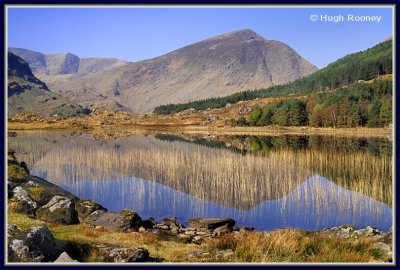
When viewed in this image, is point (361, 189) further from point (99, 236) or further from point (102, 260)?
point (102, 260)

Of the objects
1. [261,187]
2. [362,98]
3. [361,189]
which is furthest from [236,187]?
[362,98]

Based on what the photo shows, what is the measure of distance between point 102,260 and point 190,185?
14.1 m

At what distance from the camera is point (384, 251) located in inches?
429

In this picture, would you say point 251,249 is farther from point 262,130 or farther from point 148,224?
point 262,130

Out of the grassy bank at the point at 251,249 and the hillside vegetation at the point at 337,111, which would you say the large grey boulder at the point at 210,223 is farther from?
the hillside vegetation at the point at 337,111

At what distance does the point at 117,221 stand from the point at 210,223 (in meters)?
3.84

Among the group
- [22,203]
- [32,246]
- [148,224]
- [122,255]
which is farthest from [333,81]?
[32,246]

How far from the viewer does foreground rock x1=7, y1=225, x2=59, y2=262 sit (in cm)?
898

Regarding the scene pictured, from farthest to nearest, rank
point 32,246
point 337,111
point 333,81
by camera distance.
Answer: point 333,81
point 337,111
point 32,246

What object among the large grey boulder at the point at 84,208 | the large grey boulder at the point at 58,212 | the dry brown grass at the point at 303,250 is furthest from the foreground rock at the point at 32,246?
the large grey boulder at the point at 84,208

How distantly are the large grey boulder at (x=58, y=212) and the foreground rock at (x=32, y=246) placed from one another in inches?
211

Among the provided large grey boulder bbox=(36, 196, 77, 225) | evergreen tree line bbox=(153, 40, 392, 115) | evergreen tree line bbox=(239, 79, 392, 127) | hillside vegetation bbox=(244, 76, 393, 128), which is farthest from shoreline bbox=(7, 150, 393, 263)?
evergreen tree line bbox=(153, 40, 392, 115)

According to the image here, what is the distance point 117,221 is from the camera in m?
14.8

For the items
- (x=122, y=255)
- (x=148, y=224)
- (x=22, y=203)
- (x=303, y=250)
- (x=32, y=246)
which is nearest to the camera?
(x=32, y=246)
